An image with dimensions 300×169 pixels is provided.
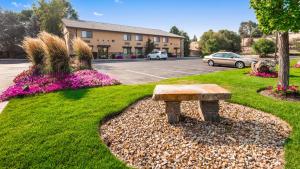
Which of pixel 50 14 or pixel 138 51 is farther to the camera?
pixel 138 51

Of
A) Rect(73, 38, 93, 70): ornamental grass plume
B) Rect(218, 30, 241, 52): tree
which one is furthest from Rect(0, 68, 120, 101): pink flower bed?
Rect(218, 30, 241, 52): tree

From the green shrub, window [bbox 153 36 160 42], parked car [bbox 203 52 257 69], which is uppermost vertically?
window [bbox 153 36 160 42]

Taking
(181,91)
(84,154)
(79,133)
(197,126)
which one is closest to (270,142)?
(197,126)

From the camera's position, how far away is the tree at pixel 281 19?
6.00m

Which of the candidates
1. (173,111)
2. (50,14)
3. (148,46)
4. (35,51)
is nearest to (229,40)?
(148,46)

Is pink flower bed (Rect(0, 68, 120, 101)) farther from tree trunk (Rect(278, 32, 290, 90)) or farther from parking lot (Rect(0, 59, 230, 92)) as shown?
tree trunk (Rect(278, 32, 290, 90))

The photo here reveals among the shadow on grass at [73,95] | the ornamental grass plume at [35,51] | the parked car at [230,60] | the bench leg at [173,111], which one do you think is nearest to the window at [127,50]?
the parked car at [230,60]

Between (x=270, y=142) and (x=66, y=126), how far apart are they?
443cm

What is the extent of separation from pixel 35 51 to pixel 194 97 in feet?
35.6

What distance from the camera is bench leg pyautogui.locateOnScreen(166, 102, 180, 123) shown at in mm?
4934

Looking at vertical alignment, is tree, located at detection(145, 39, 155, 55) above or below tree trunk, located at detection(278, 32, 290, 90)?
above

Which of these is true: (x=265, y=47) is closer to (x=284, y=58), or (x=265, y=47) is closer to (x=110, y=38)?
(x=110, y=38)

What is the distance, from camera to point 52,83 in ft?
30.9

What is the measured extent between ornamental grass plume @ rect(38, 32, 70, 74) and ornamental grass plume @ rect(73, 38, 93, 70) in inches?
90.8
